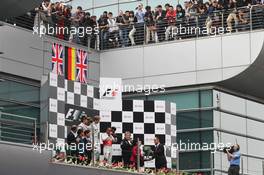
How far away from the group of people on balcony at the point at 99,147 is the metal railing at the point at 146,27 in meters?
6.28

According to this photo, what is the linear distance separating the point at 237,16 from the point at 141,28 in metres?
4.01

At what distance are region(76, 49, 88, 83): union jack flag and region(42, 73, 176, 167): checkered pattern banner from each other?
2.41 metres

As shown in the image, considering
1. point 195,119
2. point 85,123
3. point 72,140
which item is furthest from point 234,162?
point 195,119

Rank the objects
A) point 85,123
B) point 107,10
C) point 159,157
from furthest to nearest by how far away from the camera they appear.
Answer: point 107,10 < point 159,157 < point 85,123

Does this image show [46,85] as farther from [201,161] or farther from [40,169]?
[201,161]

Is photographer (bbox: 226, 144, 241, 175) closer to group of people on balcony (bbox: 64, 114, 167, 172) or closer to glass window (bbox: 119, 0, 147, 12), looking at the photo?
group of people on balcony (bbox: 64, 114, 167, 172)

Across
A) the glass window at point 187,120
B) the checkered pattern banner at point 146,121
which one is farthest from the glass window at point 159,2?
the checkered pattern banner at point 146,121

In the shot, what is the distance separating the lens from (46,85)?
1169 inches

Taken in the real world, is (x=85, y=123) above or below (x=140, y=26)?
below

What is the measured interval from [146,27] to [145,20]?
274 mm

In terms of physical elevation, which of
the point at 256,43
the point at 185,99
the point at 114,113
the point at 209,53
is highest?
the point at 256,43

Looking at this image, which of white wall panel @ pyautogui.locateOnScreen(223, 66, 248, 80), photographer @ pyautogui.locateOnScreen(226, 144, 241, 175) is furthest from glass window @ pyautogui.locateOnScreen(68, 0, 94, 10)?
photographer @ pyautogui.locateOnScreen(226, 144, 241, 175)

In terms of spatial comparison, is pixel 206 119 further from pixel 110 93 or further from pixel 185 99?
pixel 110 93

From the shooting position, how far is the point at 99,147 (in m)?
28.2
